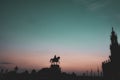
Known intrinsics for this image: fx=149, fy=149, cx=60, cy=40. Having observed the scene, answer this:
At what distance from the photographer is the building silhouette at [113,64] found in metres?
54.6

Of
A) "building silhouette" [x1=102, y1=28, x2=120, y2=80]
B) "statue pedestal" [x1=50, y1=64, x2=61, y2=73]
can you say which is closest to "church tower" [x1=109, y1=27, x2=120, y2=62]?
"building silhouette" [x1=102, y1=28, x2=120, y2=80]

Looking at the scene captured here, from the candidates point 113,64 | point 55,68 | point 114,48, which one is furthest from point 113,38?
point 55,68

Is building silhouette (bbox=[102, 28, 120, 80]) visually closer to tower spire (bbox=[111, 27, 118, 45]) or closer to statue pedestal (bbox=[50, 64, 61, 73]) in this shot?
tower spire (bbox=[111, 27, 118, 45])

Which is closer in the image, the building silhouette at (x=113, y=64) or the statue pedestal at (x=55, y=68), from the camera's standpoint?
the building silhouette at (x=113, y=64)

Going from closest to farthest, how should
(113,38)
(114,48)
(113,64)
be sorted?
1. (113,64)
2. (114,48)
3. (113,38)

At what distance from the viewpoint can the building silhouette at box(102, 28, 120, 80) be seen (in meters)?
54.6

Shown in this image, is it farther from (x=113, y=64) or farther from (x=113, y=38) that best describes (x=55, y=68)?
(x=113, y=38)

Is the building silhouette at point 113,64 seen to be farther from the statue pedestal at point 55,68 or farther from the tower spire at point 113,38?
the statue pedestal at point 55,68

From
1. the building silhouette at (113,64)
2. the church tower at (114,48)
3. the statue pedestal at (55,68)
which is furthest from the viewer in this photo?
the statue pedestal at (55,68)

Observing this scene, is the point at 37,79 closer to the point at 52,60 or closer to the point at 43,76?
the point at 43,76

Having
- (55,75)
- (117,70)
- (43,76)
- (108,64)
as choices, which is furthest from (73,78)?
(117,70)

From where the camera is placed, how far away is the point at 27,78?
235 ft

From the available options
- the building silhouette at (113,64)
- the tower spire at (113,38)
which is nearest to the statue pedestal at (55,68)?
the building silhouette at (113,64)

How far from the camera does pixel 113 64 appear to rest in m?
57.7
